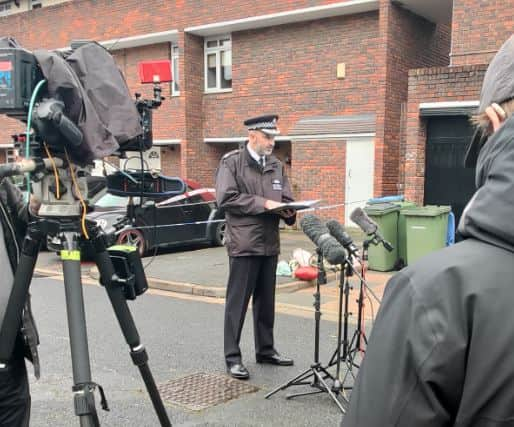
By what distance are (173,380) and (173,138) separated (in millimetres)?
13073

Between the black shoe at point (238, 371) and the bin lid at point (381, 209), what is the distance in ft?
16.4

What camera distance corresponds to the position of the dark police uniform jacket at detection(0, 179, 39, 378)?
7.67 feet

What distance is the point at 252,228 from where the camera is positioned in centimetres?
443

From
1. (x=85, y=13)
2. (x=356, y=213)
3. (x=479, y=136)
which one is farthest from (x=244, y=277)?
(x=85, y=13)

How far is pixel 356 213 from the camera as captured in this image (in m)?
3.68

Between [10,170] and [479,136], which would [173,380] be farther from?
[479,136]

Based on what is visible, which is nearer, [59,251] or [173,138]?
[59,251]

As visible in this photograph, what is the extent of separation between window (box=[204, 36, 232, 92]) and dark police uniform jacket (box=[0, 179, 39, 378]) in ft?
46.4

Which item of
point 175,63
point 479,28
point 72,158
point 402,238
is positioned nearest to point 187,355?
point 72,158

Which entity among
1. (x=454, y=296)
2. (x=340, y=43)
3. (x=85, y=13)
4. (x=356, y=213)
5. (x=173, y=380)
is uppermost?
(x=85, y=13)

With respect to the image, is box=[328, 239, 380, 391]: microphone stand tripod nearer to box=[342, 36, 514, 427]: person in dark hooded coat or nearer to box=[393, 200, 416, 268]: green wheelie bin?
box=[342, 36, 514, 427]: person in dark hooded coat

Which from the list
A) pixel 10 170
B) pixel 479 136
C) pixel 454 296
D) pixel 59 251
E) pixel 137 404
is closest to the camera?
pixel 454 296

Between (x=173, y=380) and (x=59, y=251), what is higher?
(x=59, y=251)

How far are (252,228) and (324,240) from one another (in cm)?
111
